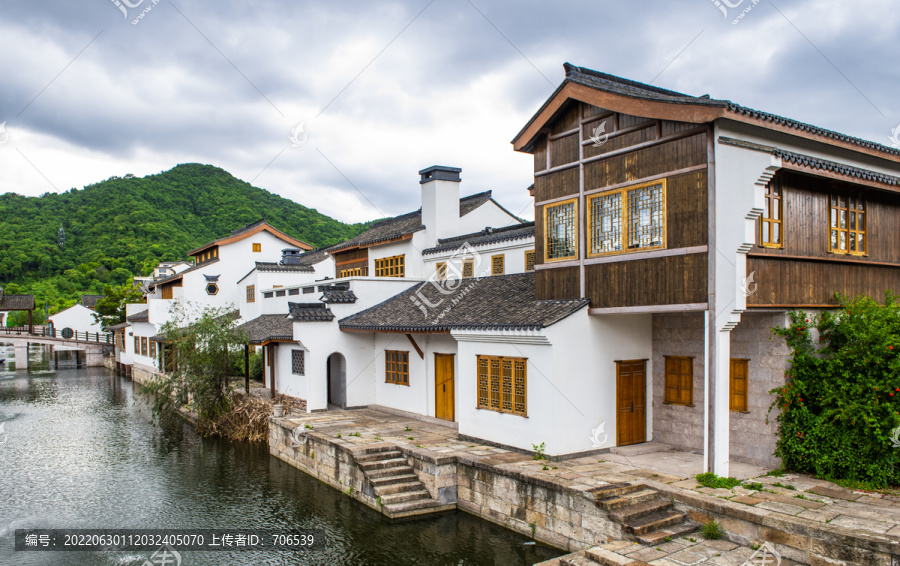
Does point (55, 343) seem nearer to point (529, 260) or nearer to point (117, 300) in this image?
point (117, 300)

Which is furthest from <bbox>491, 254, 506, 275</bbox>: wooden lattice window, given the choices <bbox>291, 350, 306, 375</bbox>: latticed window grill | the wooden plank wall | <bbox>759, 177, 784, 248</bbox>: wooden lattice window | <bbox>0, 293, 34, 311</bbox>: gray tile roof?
<bbox>0, 293, 34, 311</bbox>: gray tile roof

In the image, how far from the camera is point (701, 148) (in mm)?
9484

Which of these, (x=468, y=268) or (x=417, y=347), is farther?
(x=468, y=268)

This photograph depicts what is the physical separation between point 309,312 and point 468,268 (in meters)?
5.26

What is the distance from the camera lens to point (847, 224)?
11180 mm

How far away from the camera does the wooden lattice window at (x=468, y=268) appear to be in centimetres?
1908

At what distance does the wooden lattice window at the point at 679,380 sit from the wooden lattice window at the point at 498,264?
7101 mm

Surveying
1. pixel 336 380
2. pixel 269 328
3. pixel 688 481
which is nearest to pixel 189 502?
pixel 336 380

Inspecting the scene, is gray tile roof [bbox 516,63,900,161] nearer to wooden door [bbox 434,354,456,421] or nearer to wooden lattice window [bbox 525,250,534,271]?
wooden lattice window [bbox 525,250,534,271]

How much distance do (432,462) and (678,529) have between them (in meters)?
4.65

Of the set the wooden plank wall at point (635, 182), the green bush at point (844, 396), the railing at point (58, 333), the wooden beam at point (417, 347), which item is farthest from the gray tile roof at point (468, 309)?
the railing at point (58, 333)

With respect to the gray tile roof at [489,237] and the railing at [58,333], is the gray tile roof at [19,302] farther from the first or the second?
the gray tile roof at [489,237]

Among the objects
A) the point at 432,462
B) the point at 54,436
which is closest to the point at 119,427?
the point at 54,436

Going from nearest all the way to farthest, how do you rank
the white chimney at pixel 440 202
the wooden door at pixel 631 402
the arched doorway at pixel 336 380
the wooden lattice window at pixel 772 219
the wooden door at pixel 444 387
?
the wooden lattice window at pixel 772 219 → the wooden door at pixel 631 402 → the wooden door at pixel 444 387 → the arched doorway at pixel 336 380 → the white chimney at pixel 440 202
